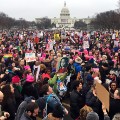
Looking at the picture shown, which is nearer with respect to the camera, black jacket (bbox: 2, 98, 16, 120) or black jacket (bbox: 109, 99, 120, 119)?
black jacket (bbox: 109, 99, 120, 119)

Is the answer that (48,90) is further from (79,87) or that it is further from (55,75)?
(55,75)

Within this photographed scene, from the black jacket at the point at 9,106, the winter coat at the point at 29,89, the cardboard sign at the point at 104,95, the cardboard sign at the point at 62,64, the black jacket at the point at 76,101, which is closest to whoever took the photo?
the cardboard sign at the point at 104,95

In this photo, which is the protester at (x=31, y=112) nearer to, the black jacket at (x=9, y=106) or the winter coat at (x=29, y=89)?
the black jacket at (x=9, y=106)

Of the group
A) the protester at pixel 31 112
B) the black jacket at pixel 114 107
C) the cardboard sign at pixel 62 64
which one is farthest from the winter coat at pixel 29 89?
the cardboard sign at pixel 62 64

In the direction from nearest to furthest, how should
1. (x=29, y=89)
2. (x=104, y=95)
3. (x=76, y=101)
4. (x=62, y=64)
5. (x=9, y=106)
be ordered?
(x=104, y=95), (x=9, y=106), (x=76, y=101), (x=29, y=89), (x=62, y=64)

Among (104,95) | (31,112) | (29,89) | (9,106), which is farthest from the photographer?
(29,89)

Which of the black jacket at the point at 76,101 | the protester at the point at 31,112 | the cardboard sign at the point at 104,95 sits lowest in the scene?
the black jacket at the point at 76,101

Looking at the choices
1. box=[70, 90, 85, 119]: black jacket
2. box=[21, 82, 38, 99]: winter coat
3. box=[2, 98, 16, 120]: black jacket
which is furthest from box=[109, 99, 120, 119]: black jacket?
box=[21, 82, 38, 99]: winter coat

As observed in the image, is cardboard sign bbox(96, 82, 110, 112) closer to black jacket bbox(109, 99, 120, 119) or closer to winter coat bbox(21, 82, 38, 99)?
black jacket bbox(109, 99, 120, 119)

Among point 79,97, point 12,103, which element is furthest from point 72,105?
point 12,103

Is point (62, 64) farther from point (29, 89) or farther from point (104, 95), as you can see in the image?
point (104, 95)

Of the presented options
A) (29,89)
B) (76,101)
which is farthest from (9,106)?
(29,89)

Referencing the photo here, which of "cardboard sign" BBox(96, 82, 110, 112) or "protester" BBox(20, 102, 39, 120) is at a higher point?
"cardboard sign" BBox(96, 82, 110, 112)

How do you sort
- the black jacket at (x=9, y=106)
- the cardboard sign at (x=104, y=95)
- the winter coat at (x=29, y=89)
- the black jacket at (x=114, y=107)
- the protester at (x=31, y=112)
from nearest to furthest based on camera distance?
the protester at (x=31, y=112), the cardboard sign at (x=104, y=95), the black jacket at (x=114, y=107), the black jacket at (x=9, y=106), the winter coat at (x=29, y=89)
